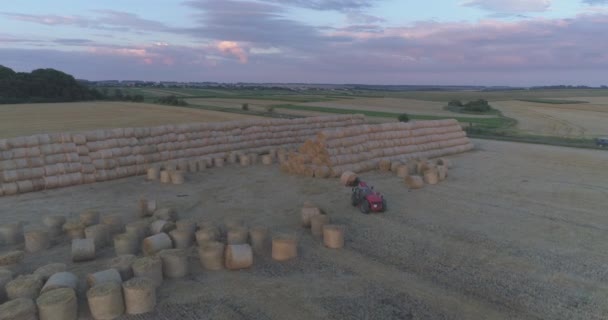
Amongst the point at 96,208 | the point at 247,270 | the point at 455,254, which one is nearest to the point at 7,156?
the point at 96,208

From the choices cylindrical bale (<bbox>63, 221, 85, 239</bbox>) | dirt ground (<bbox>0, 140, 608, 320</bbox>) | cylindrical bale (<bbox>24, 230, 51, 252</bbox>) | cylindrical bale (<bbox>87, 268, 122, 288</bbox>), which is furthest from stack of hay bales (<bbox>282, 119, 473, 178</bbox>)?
cylindrical bale (<bbox>87, 268, 122, 288</bbox>)

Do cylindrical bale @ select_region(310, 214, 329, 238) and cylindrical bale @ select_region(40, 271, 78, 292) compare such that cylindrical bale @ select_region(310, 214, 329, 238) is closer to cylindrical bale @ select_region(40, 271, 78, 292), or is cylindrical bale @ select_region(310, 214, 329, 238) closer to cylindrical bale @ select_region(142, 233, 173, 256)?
cylindrical bale @ select_region(142, 233, 173, 256)

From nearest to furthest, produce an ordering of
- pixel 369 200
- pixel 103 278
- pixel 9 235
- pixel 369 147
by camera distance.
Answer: pixel 103 278, pixel 9 235, pixel 369 200, pixel 369 147

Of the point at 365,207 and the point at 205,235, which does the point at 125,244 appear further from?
the point at 365,207

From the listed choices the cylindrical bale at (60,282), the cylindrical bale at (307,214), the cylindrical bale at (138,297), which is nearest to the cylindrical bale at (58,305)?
the cylindrical bale at (60,282)

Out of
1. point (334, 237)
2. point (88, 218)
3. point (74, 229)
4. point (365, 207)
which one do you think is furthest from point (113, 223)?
point (365, 207)

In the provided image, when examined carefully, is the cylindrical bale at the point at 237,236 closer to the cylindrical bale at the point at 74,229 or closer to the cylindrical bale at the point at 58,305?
the cylindrical bale at the point at 58,305
